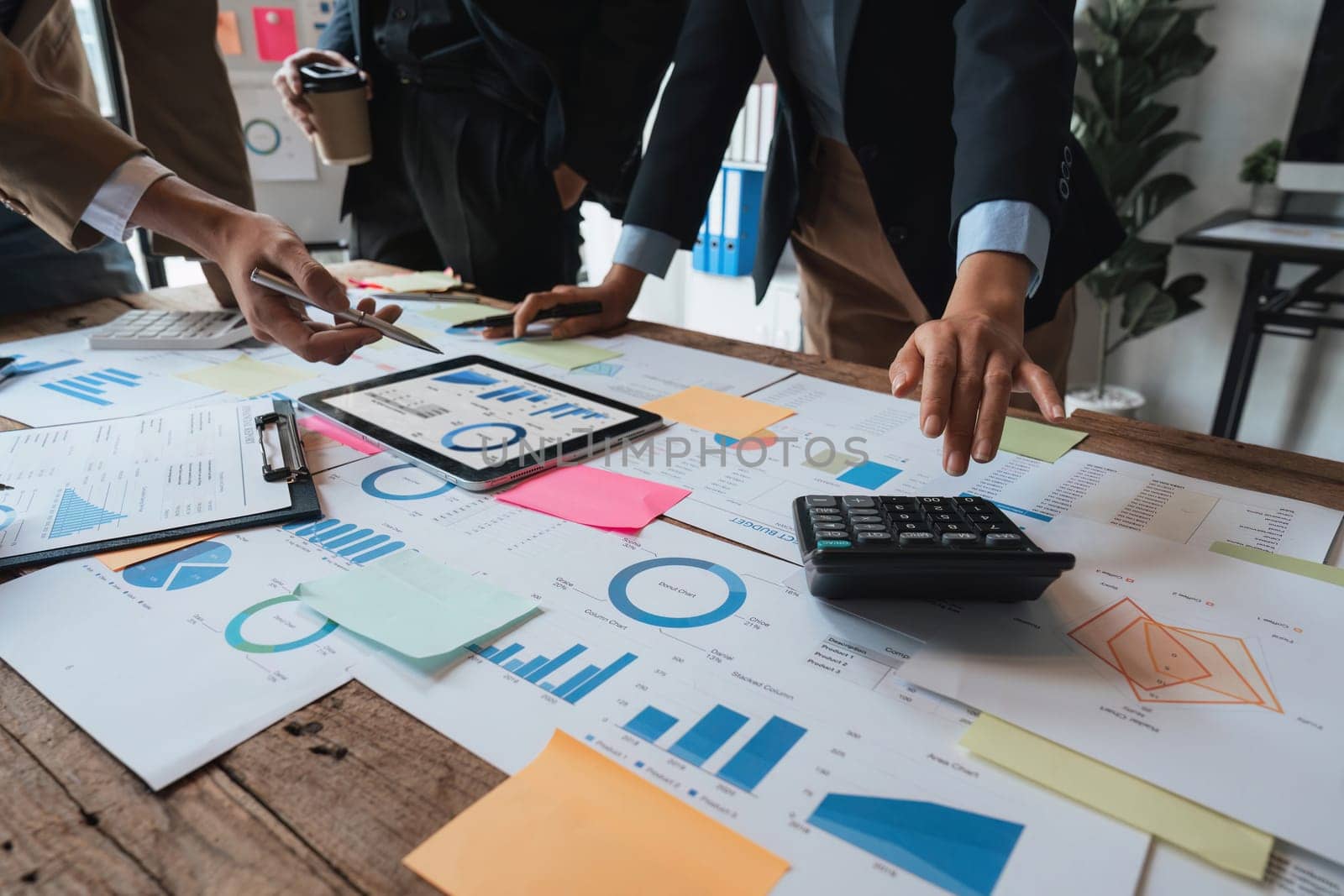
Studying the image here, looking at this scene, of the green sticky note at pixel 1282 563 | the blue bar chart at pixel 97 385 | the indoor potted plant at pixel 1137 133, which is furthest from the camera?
the indoor potted plant at pixel 1137 133

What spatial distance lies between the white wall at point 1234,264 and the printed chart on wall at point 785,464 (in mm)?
1990

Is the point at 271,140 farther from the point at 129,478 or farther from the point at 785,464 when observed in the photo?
the point at 785,464

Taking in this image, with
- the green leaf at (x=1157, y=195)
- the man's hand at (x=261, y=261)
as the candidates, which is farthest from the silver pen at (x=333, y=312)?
the green leaf at (x=1157, y=195)

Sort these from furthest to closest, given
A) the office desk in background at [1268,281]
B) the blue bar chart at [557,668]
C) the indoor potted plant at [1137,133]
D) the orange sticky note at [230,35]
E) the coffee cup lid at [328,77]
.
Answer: the orange sticky note at [230,35] < the indoor potted plant at [1137,133] < the office desk in background at [1268,281] < the coffee cup lid at [328,77] < the blue bar chart at [557,668]

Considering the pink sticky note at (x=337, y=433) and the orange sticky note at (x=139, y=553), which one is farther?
the pink sticky note at (x=337, y=433)

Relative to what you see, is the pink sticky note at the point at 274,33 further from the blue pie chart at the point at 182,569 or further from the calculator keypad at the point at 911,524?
the calculator keypad at the point at 911,524

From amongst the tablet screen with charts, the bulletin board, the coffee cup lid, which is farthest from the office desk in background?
the bulletin board

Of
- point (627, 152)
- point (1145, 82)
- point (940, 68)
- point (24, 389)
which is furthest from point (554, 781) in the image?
point (1145, 82)

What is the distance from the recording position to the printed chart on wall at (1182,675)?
1.19 feet

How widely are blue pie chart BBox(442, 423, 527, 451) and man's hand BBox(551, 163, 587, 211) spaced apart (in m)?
0.85

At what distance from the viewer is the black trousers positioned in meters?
1.44

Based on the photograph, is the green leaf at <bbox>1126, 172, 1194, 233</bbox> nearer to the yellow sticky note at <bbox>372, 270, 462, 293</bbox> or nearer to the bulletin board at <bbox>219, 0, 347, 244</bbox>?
the yellow sticky note at <bbox>372, 270, 462, 293</bbox>

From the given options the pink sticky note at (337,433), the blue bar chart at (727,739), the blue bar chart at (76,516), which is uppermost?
the blue bar chart at (727,739)

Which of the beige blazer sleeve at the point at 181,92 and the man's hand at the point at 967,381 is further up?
the beige blazer sleeve at the point at 181,92
